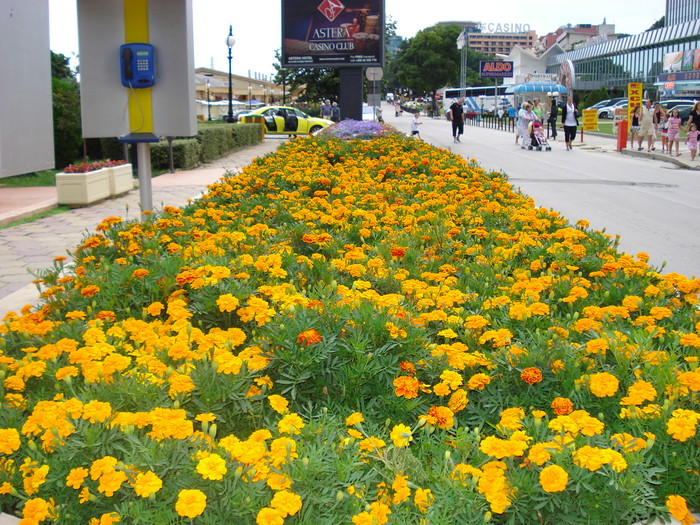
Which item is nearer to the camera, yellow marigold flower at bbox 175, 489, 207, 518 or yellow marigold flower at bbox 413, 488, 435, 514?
yellow marigold flower at bbox 175, 489, 207, 518

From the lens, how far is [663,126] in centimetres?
2545

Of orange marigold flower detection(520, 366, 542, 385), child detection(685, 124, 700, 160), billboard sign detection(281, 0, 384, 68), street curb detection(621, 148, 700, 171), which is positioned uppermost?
billboard sign detection(281, 0, 384, 68)

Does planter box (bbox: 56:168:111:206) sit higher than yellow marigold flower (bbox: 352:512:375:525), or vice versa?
planter box (bbox: 56:168:111:206)

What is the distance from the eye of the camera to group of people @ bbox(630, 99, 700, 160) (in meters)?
21.3

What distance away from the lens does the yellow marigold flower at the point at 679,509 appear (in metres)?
2.16

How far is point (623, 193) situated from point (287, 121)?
26.9 meters

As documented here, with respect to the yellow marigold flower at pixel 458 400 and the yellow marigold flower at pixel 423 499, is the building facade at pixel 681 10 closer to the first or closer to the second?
the yellow marigold flower at pixel 458 400

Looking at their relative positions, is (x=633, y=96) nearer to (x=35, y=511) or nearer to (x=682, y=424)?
(x=682, y=424)

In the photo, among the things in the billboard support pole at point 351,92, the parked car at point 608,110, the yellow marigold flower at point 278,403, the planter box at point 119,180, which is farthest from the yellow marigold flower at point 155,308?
the parked car at point 608,110

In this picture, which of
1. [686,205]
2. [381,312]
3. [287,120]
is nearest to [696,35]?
[287,120]

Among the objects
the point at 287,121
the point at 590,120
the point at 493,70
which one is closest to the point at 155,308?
the point at 590,120

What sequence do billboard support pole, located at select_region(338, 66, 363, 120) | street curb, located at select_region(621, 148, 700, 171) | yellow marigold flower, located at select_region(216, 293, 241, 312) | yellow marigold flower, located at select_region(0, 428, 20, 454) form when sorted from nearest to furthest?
yellow marigold flower, located at select_region(0, 428, 20, 454) < yellow marigold flower, located at select_region(216, 293, 241, 312) < street curb, located at select_region(621, 148, 700, 171) < billboard support pole, located at select_region(338, 66, 363, 120)

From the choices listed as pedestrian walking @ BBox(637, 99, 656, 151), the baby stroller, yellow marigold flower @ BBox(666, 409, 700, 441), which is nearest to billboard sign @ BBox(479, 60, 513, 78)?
the baby stroller

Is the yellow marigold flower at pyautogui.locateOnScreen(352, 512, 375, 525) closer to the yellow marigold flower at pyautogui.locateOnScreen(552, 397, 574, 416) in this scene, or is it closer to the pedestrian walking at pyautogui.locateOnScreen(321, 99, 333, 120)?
the yellow marigold flower at pyautogui.locateOnScreen(552, 397, 574, 416)
